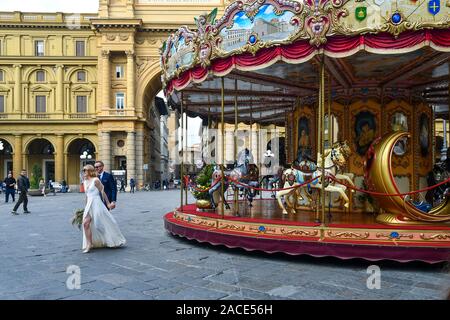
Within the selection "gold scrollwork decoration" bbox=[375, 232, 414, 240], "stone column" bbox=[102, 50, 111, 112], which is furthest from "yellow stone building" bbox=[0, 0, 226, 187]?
"gold scrollwork decoration" bbox=[375, 232, 414, 240]

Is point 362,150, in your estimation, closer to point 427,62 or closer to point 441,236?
point 427,62

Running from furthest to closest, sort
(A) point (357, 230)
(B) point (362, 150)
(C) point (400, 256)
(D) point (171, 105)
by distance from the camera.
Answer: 1. (D) point (171, 105)
2. (B) point (362, 150)
3. (A) point (357, 230)
4. (C) point (400, 256)

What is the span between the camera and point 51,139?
147 feet

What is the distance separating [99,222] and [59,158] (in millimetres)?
39955

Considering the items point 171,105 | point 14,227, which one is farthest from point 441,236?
point 14,227

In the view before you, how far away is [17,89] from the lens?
4441cm

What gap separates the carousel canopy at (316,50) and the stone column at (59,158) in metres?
36.6

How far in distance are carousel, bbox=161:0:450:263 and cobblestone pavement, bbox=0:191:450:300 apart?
337mm

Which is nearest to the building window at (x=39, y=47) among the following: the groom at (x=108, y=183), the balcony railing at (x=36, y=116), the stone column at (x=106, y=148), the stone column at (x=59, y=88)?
the stone column at (x=59, y=88)

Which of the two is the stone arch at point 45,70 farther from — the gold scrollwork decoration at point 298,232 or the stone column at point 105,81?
the gold scrollwork decoration at point 298,232

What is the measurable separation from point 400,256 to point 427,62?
4.26m

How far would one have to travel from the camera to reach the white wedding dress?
751 centimetres

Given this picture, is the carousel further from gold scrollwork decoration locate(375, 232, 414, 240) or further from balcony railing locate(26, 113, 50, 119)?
balcony railing locate(26, 113, 50, 119)

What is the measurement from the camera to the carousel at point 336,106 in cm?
625
